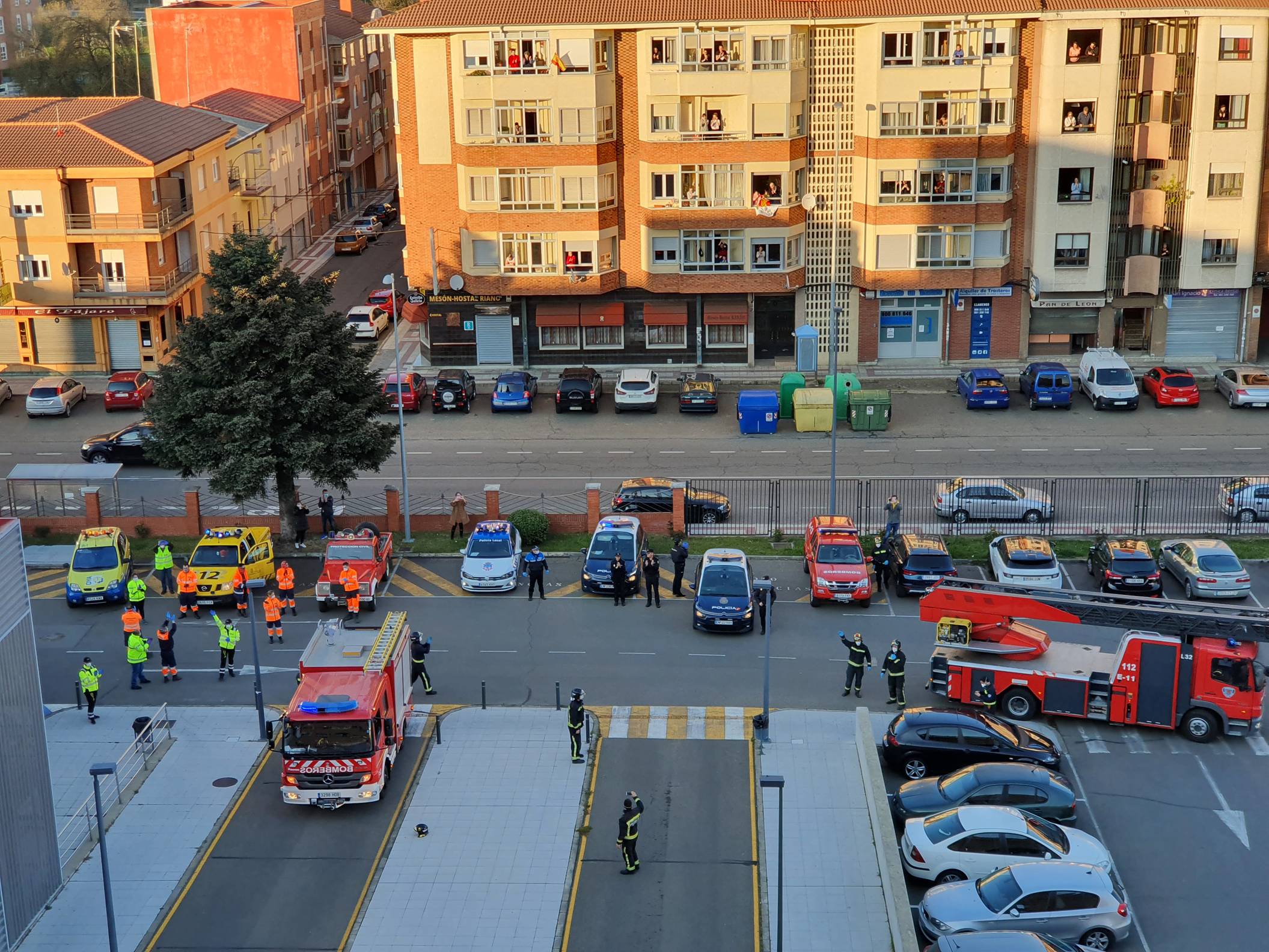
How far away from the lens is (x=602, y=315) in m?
65.1

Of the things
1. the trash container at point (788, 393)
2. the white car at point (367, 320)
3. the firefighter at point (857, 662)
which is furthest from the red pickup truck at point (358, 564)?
the white car at point (367, 320)

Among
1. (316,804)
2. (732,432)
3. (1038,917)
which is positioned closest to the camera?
(1038,917)

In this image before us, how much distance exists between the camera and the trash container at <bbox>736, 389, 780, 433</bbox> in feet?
186

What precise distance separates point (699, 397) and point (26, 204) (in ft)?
92.9

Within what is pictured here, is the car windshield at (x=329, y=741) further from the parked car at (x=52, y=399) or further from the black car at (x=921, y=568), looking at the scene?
the parked car at (x=52, y=399)

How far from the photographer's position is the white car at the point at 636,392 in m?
59.9

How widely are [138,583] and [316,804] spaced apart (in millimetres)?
11432

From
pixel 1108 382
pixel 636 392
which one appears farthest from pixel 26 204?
pixel 1108 382

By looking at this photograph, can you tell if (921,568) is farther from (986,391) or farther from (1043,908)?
(986,391)

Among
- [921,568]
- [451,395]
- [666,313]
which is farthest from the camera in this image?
[666,313]

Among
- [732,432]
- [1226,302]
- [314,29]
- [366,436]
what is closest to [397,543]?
[366,436]

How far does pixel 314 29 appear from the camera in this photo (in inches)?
3524

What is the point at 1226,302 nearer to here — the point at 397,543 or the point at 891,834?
the point at 397,543

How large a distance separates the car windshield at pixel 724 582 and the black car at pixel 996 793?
1039 centimetres
